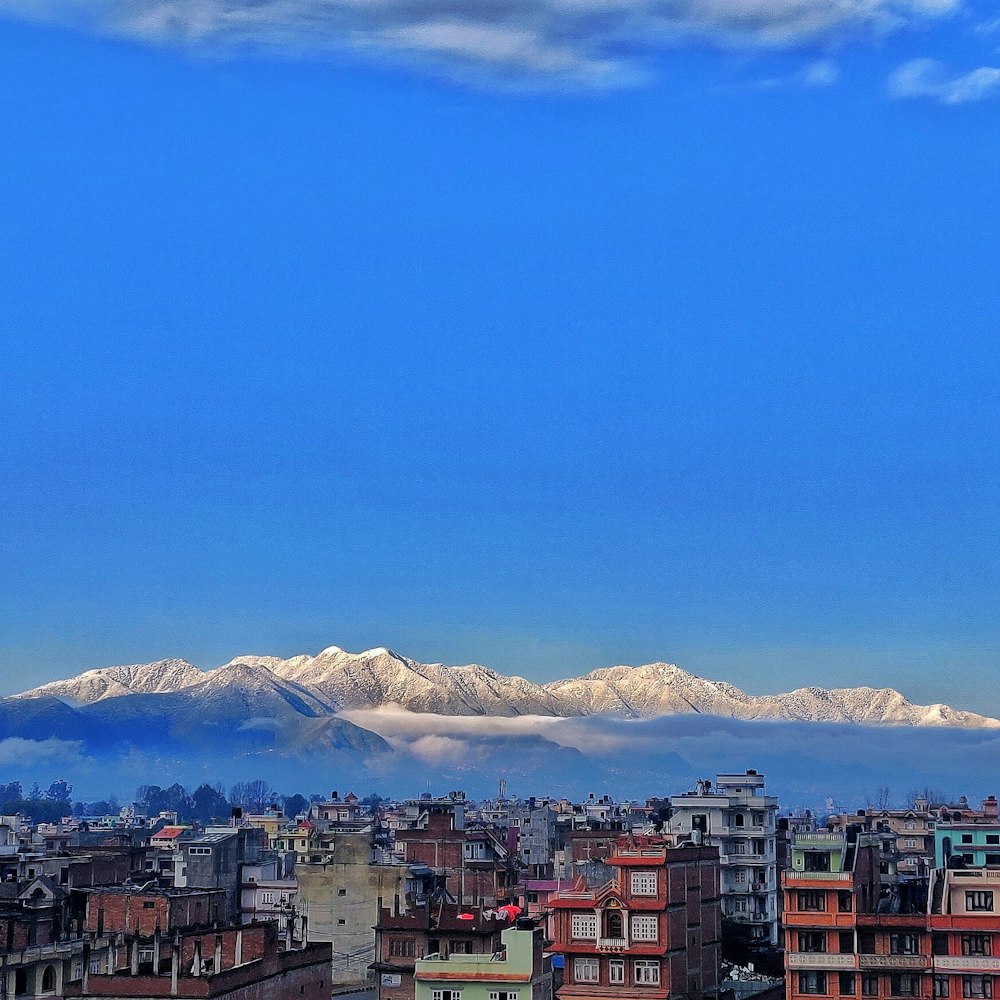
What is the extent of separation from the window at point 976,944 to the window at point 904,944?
155cm

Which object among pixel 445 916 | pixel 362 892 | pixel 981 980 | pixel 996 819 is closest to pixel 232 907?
pixel 362 892

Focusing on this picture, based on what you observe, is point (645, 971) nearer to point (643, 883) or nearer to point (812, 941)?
point (643, 883)

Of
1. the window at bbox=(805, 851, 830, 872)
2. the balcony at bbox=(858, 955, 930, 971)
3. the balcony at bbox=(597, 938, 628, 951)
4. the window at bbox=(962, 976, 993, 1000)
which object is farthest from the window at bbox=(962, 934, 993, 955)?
the balcony at bbox=(597, 938, 628, 951)

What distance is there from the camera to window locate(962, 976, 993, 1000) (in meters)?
55.8

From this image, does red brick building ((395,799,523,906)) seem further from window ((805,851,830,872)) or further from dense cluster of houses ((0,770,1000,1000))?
window ((805,851,830,872))

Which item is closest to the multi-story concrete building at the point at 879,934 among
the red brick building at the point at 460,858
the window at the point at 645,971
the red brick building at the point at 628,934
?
the red brick building at the point at 628,934

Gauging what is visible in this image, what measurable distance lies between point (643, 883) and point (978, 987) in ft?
38.9

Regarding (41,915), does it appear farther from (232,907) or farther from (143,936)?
(232,907)

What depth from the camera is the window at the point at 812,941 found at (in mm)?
58219

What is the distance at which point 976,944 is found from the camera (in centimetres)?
5625

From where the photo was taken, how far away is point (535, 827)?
134m

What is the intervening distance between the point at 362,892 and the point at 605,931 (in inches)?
856

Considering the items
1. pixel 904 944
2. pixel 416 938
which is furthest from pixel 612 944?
pixel 904 944

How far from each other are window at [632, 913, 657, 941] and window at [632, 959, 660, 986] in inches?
34.7
